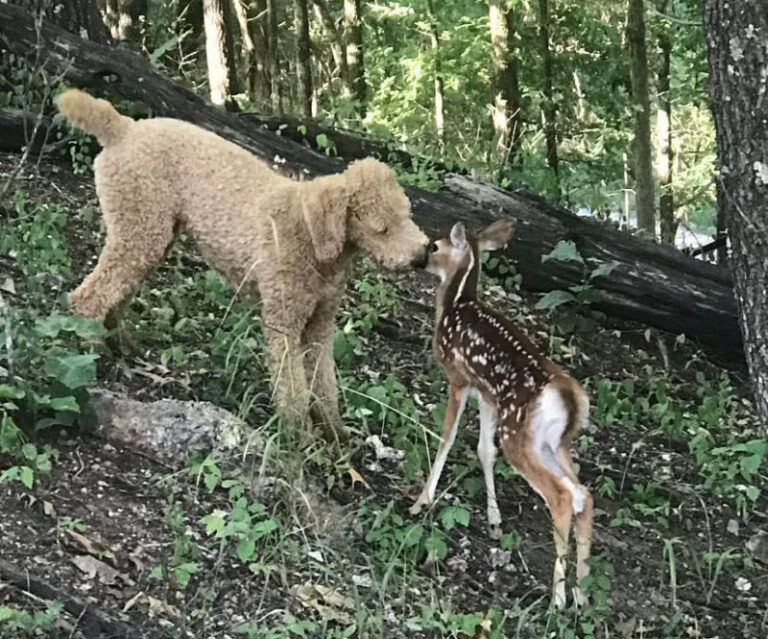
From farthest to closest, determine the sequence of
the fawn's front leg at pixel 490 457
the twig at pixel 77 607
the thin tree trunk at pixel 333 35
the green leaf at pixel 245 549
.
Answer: the thin tree trunk at pixel 333 35
the fawn's front leg at pixel 490 457
the green leaf at pixel 245 549
the twig at pixel 77 607

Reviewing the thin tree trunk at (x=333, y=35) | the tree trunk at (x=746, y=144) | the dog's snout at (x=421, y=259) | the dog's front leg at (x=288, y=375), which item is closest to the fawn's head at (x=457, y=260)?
the dog's snout at (x=421, y=259)

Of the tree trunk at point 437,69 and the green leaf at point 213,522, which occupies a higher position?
the tree trunk at point 437,69

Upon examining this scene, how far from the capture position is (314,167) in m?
7.94

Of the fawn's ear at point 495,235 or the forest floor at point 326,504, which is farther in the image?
the fawn's ear at point 495,235

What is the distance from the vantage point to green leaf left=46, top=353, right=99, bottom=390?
178 inches

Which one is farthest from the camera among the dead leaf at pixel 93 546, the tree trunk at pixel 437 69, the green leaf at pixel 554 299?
the tree trunk at pixel 437 69

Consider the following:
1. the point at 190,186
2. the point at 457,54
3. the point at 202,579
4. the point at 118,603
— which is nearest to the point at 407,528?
the point at 202,579

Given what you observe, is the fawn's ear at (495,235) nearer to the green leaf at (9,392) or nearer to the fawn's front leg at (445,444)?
the fawn's front leg at (445,444)

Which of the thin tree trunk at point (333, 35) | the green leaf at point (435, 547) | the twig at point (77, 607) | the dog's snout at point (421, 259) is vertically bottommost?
the green leaf at point (435, 547)

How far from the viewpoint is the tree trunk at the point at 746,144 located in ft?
16.3

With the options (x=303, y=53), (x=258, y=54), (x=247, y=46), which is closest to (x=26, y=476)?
(x=247, y=46)

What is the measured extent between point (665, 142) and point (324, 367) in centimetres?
1597

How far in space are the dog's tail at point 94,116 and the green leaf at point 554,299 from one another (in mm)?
3698

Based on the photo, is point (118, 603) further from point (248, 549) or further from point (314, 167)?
point (314, 167)
